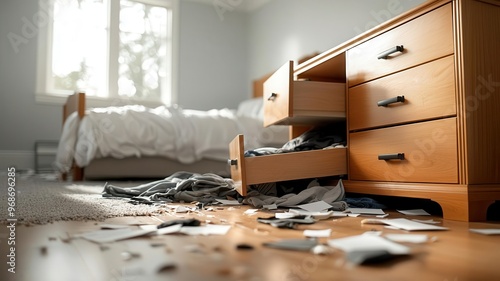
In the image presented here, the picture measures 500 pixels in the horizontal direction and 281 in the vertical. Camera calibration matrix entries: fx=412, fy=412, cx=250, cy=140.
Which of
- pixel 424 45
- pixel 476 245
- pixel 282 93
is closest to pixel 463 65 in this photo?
pixel 424 45

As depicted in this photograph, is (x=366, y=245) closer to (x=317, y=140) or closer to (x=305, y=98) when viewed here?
(x=305, y=98)

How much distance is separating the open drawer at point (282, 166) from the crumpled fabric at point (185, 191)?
0.13 m

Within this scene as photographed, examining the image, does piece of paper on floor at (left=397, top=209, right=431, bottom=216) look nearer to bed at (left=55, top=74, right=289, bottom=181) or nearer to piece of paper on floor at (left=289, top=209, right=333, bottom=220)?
piece of paper on floor at (left=289, top=209, right=333, bottom=220)

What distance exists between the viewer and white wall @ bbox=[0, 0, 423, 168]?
3.82 meters

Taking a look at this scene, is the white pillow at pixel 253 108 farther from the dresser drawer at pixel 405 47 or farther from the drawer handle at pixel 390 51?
the drawer handle at pixel 390 51

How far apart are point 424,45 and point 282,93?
0.54 metres

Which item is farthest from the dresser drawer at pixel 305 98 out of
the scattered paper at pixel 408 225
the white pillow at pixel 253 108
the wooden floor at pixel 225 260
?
the white pillow at pixel 253 108

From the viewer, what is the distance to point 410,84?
130 cm

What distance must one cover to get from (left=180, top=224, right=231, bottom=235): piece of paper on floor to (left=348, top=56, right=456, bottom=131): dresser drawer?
691 millimetres

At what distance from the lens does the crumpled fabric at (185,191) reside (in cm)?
159

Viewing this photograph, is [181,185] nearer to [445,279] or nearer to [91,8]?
[445,279]

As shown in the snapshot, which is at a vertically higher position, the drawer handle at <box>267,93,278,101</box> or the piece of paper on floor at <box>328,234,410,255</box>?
the drawer handle at <box>267,93,278,101</box>

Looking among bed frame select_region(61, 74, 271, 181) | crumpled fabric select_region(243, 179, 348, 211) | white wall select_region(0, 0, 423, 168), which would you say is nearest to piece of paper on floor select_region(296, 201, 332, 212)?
crumpled fabric select_region(243, 179, 348, 211)

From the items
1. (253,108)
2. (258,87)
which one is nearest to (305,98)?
(253,108)
